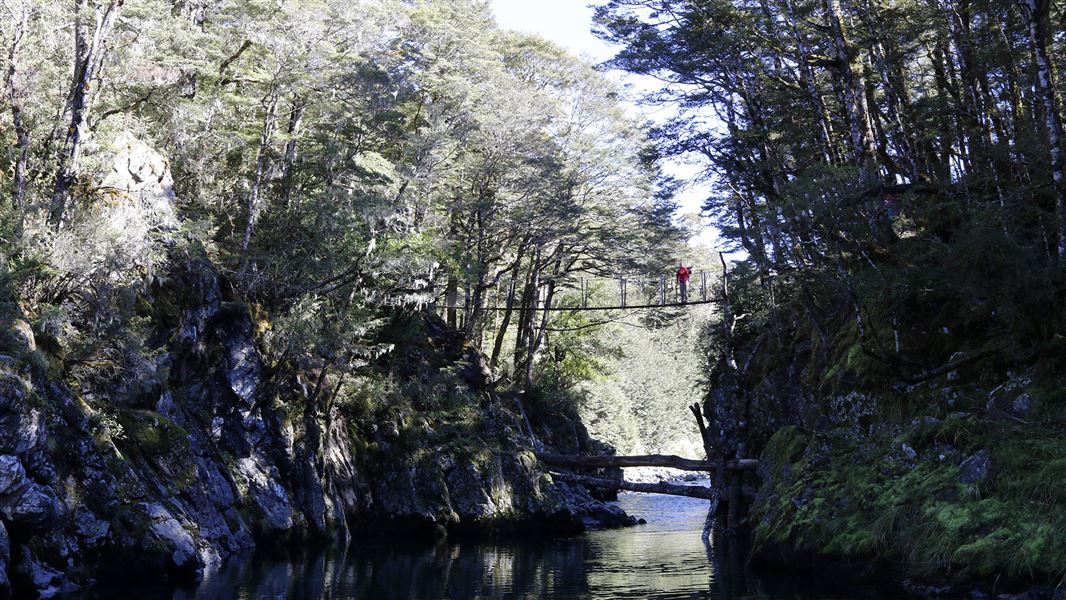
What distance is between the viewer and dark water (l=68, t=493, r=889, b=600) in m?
9.93

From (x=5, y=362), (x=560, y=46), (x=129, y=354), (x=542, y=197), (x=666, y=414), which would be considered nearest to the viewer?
(x=5, y=362)

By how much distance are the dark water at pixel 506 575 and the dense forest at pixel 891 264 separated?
1099 mm

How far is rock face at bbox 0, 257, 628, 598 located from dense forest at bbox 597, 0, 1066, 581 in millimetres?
5937

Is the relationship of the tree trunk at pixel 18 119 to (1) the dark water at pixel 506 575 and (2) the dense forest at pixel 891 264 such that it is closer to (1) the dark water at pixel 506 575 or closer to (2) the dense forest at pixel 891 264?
(1) the dark water at pixel 506 575

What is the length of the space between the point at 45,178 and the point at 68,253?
229cm

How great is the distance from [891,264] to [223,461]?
12.1m

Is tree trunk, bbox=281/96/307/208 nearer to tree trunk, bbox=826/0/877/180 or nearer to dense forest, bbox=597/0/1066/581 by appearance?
dense forest, bbox=597/0/1066/581

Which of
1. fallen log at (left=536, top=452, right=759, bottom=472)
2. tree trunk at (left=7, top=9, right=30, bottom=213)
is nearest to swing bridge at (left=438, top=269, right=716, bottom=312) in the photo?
fallen log at (left=536, top=452, right=759, bottom=472)

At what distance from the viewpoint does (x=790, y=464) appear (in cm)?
1286

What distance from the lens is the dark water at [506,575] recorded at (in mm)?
9930

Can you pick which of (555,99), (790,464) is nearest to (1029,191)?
(790,464)

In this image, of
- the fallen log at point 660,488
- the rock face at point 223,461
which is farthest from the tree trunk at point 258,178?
the fallen log at point 660,488

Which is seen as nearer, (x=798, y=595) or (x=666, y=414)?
(x=798, y=595)

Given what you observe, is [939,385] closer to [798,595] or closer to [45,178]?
[798,595]
